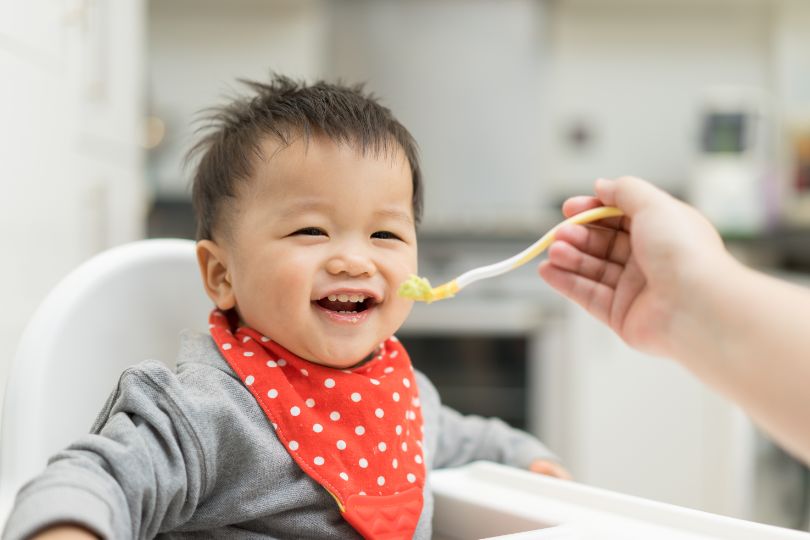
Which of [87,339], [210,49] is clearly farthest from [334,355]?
[210,49]

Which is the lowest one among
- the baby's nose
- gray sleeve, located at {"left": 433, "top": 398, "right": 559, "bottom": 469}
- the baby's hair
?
gray sleeve, located at {"left": 433, "top": 398, "right": 559, "bottom": 469}

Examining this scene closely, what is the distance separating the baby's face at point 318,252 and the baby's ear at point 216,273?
30mm

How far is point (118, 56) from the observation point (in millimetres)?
1450

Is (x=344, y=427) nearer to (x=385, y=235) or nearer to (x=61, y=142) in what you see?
(x=385, y=235)

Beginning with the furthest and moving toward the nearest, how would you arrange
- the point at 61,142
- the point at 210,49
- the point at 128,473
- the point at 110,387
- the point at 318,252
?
the point at 210,49, the point at 61,142, the point at 110,387, the point at 318,252, the point at 128,473

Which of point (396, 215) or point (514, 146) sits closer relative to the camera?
point (396, 215)

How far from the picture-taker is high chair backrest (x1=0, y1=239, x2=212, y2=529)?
0.74 meters

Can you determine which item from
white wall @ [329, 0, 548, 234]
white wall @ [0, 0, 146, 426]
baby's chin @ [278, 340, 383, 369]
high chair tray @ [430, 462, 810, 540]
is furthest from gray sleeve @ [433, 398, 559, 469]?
white wall @ [329, 0, 548, 234]

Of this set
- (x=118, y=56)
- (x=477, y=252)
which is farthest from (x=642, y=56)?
(x=118, y=56)

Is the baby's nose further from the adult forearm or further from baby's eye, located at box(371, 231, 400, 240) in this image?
the adult forearm

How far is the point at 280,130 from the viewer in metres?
0.74

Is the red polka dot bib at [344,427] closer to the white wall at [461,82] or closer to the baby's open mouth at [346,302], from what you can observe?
the baby's open mouth at [346,302]

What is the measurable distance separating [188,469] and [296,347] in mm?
144

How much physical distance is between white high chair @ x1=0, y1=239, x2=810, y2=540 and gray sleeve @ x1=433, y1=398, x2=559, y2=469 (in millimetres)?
67
